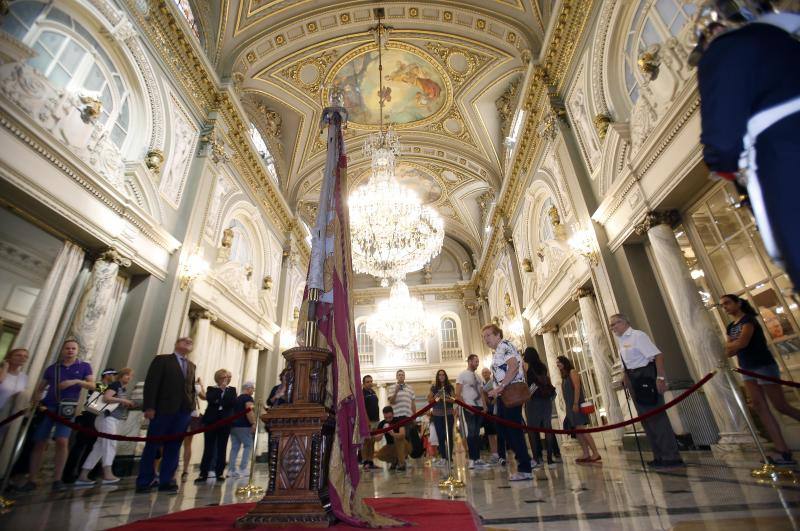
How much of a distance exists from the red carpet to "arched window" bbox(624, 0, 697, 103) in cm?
511

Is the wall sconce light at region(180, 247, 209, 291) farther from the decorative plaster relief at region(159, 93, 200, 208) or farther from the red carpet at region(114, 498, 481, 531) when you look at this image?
the red carpet at region(114, 498, 481, 531)

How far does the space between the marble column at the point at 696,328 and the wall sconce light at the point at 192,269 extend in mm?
6611

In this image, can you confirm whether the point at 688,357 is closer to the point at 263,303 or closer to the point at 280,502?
the point at 280,502

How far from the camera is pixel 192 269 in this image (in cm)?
632

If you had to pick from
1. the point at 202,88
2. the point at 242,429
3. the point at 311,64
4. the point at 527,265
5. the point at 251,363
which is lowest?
the point at 242,429

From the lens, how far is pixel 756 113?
3.14ft

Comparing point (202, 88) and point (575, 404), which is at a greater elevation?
point (202, 88)

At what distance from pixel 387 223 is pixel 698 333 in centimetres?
477

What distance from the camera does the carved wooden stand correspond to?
66.4 inches

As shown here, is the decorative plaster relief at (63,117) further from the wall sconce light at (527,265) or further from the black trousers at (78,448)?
the wall sconce light at (527,265)

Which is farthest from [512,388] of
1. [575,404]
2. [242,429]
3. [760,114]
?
[242,429]

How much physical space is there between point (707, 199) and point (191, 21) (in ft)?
28.1

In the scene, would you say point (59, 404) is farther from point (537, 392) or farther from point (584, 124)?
point (584, 124)

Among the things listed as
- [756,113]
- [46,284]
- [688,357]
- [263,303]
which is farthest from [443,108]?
[756,113]
